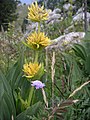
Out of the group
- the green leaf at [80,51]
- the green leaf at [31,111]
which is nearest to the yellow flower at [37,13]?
the green leaf at [31,111]

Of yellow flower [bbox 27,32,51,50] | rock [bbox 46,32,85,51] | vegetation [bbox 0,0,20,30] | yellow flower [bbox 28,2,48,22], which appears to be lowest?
rock [bbox 46,32,85,51]

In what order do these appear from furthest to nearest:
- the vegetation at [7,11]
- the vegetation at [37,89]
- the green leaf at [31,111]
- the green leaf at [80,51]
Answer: the vegetation at [7,11]
the green leaf at [80,51]
the green leaf at [31,111]
the vegetation at [37,89]

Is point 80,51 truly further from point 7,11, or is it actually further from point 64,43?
point 7,11

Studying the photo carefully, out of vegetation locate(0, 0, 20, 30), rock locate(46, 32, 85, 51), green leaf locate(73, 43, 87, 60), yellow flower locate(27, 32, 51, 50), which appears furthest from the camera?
vegetation locate(0, 0, 20, 30)

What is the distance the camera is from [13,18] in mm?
23609

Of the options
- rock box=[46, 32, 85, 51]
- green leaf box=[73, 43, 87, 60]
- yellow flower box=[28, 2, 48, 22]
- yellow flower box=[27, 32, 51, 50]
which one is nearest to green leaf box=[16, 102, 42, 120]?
yellow flower box=[27, 32, 51, 50]

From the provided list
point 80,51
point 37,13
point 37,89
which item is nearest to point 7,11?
point 80,51

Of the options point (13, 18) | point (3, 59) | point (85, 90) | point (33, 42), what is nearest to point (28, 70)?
point (33, 42)

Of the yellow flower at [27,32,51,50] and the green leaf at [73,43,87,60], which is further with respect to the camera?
the green leaf at [73,43,87,60]

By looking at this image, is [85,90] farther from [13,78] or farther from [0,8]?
[0,8]

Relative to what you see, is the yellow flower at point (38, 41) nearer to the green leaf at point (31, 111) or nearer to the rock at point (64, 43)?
the green leaf at point (31, 111)

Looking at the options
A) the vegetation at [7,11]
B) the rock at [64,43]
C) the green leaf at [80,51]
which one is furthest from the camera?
the vegetation at [7,11]

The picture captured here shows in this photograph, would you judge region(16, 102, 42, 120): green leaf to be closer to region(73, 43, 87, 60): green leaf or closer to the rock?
region(73, 43, 87, 60): green leaf

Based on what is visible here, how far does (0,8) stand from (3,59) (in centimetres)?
2023
